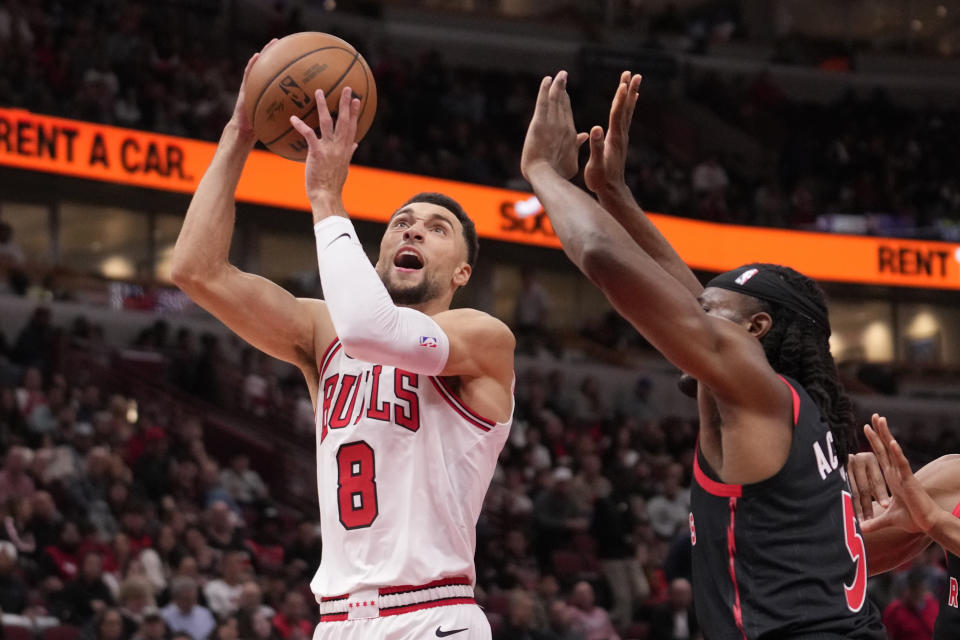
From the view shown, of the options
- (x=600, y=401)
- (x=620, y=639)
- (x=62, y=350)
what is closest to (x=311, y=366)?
(x=620, y=639)

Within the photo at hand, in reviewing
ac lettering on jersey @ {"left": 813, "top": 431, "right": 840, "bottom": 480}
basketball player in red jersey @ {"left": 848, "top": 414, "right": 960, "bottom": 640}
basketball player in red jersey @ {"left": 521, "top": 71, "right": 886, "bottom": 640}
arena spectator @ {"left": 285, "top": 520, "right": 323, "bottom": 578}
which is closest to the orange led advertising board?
arena spectator @ {"left": 285, "top": 520, "right": 323, "bottom": 578}

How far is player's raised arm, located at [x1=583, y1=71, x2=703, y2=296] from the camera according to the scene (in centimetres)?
378

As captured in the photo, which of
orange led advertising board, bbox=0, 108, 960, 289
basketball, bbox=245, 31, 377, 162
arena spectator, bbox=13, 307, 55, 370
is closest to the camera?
basketball, bbox=245, 31, 377, 162

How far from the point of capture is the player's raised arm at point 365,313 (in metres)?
3.65

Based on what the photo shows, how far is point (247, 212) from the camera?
21484mm

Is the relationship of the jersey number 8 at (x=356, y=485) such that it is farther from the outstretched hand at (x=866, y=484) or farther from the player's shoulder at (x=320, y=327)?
the outstretched hand at (x=866, y=484)

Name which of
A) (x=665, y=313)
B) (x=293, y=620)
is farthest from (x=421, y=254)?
(x=293, y=620)

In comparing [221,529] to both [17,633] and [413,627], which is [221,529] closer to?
[17,633]

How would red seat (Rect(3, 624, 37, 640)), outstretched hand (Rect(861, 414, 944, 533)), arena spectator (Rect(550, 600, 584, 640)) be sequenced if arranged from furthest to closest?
arena spectator (Rect(550, 600, 584, 640)) → red seat (Rect(3, 624, 37, 640)) → outstretched hand (Rect(861, 414, 944, 533))

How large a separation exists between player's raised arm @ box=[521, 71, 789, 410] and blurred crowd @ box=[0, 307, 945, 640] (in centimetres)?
701

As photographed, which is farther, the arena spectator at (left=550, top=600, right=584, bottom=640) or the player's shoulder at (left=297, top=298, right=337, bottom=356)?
the arena spectator at (left=550, top=600, right=584, bottom=640)

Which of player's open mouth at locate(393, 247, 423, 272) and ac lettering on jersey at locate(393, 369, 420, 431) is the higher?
player's open mouth at locate(393, 247, 423, 272)

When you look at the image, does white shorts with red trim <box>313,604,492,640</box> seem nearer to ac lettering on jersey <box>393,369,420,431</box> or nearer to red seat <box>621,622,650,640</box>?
ac lettering on jersey <box>393,369,420,431</box>

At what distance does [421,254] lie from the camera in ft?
14.3
